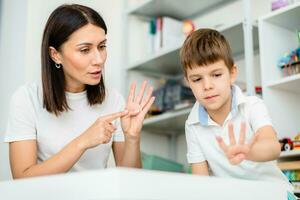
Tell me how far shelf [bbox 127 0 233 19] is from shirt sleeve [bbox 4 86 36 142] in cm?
136

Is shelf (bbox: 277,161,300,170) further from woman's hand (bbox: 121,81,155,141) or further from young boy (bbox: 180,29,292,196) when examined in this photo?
woman's hand (bbox: 121,81,155,141)

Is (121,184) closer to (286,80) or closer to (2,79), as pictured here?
(286,80)

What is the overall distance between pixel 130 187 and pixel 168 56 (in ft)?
6.13

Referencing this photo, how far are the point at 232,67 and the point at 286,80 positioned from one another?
42 cm

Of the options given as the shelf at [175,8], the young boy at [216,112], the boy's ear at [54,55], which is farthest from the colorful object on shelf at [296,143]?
the shelf at [175,8]

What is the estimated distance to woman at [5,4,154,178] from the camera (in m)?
1.26

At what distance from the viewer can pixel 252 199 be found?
0.76m

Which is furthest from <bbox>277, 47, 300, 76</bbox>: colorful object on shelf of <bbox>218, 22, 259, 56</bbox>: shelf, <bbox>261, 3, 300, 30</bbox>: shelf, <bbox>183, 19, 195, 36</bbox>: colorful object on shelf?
<bbox>183, 19, 195, 36</bbox>: colorful object on shelf

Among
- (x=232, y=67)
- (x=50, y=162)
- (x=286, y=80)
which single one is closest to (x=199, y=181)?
(x=50, y=162)

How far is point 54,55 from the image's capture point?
1.42 metres

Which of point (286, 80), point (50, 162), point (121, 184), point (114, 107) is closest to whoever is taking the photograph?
point (121, 184)

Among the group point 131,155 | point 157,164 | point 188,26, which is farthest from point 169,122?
point 131,155

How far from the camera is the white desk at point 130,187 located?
594mm

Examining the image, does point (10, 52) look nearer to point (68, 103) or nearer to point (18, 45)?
point (18, 45)
